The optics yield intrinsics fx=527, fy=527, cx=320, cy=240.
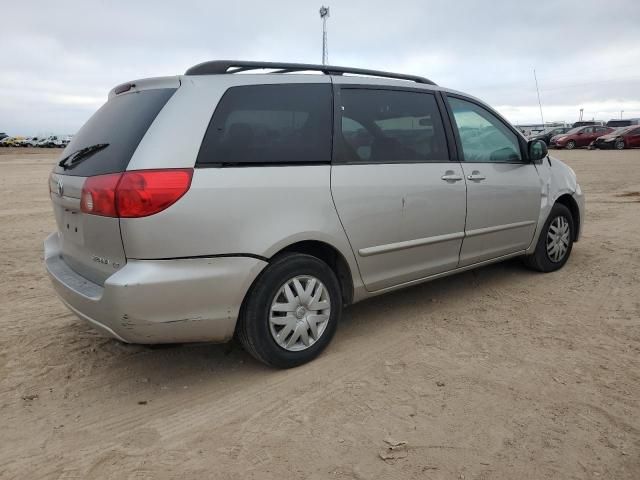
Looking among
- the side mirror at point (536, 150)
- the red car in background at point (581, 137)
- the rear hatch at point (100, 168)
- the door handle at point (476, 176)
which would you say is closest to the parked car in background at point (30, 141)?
the red car in background at point (581, 137)

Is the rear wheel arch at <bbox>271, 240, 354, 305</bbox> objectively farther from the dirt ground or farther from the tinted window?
the tinted window

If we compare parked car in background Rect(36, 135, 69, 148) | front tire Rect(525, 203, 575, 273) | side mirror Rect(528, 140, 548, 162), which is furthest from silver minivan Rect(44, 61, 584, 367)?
parked car in background Rect(36, 135, 69, 148)

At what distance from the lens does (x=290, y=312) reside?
309cm

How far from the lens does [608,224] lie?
7.58 m

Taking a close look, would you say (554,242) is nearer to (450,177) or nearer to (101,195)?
(450,177)

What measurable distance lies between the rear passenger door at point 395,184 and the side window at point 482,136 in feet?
0.82

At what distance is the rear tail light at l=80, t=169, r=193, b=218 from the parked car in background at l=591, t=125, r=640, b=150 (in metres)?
33.1

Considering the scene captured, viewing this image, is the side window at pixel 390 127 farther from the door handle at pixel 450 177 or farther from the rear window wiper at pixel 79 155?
the rear window wiper at pixel 79 155

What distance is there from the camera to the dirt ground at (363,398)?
7.59 feet

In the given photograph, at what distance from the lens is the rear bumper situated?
8.60 ft

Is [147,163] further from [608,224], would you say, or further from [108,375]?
[608,224]

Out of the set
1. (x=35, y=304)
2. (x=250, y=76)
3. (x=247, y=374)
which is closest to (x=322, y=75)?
(x=250, y=76)

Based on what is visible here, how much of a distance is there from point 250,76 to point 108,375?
1973 millimetres

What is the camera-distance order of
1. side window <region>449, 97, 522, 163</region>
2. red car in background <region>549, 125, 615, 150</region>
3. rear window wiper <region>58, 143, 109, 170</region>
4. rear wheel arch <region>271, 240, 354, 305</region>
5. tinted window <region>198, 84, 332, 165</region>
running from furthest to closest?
red car in background <region>549, 125, 615, 150</region> < side window <region>449, 97, 522, 163</region> < rear wheel arch <region>271, 240, 354, 305</region> < rear window wiper <region>58, 143, 109, 170</region> < tinted window <region>198, 84, 332, 165</region>
